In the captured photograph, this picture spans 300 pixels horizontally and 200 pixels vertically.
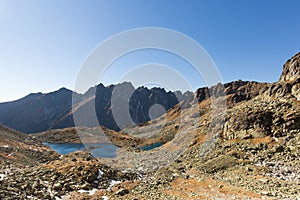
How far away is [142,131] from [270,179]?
14512 centimetres

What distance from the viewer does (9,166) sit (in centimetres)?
4288

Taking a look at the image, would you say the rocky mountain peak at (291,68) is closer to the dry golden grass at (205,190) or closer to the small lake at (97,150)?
the dry golden grass at (205,190)

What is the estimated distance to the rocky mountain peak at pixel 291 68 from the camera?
9287 centimetres

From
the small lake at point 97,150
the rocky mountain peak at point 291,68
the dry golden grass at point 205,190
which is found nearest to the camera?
the dry golden grass at point 205,190

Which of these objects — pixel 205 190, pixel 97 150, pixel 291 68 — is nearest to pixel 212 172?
pixel 205 190

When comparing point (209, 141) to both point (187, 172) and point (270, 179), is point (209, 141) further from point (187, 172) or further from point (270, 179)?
point (270, 179)

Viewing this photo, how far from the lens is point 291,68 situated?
9694 cm

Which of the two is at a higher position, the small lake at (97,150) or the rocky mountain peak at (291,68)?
the rocky mountain peak at (291,68)

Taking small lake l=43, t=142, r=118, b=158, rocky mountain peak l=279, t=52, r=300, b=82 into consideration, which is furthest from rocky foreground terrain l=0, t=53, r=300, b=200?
rocky mountain peak l=279, t=52, r=300, b=82

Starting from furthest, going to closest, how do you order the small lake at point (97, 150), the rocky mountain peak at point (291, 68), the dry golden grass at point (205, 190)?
the rocky mountain peak at point (291, 68), the small lake at point (97, 150), the dry golden grass at point (205, 190)

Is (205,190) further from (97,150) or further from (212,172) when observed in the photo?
(97,150)

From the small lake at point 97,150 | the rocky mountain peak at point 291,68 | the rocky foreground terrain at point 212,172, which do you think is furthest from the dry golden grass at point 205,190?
A: the rocky mountain peak at point 291,68

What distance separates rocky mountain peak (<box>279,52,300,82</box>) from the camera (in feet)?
305

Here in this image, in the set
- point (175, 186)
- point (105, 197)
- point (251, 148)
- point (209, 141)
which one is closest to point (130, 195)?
point (105, 197)
